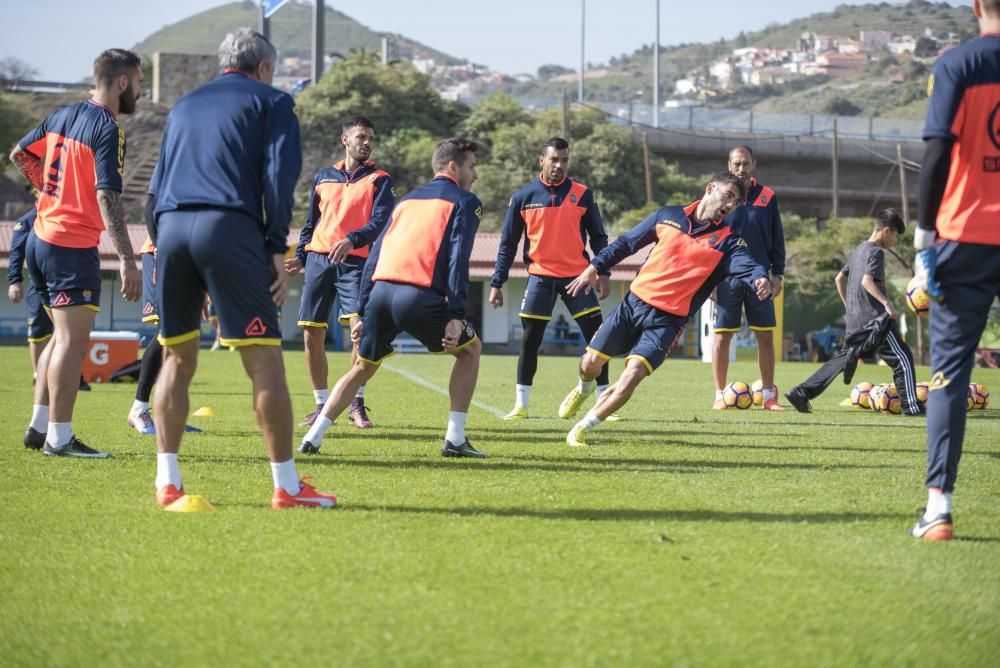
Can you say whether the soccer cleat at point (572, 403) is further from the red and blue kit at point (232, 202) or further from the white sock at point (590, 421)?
the red and blue kit at point (232, 202)

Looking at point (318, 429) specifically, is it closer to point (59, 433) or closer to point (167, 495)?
point (59, 433)

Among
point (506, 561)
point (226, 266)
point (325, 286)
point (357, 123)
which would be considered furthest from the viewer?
point (325, 286)

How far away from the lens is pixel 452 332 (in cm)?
734

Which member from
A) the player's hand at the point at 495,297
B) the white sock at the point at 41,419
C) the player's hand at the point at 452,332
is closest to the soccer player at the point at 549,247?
the player's hand at the point at 495,297

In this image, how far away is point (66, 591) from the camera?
4.17 meters

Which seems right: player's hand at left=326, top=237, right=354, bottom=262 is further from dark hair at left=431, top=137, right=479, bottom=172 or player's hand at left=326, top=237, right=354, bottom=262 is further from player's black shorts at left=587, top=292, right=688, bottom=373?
player's black shorts at left=587, top=292, right=688, bottom=373

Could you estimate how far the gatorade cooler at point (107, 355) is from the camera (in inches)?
654

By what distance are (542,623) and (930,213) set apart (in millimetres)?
2492

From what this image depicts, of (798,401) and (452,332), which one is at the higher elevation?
(452,332)

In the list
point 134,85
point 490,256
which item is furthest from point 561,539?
point 490,256

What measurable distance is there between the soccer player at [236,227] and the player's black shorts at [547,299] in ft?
17.0

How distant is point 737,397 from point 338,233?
480cm

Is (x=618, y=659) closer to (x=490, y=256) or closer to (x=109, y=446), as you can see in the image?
(x=109, y=446)

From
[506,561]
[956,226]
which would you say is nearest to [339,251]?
[506,561]
